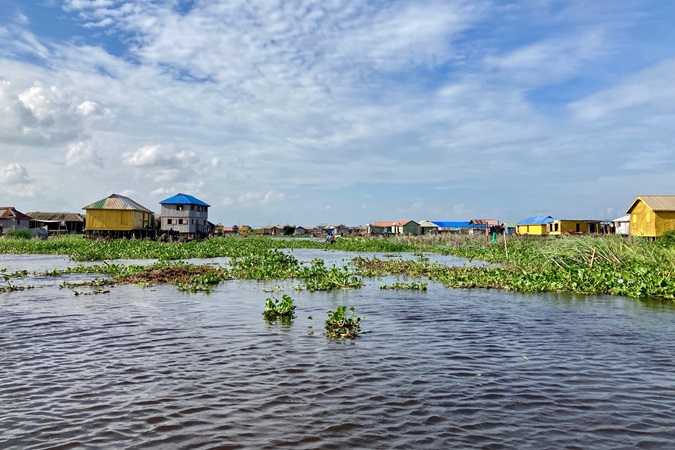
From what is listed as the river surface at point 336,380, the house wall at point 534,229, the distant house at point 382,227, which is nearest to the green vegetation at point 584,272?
the river surface at point 336,380

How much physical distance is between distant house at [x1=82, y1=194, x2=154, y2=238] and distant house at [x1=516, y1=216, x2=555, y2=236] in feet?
180

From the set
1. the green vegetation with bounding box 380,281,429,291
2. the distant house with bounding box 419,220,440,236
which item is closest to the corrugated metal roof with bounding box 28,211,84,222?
the distant house with bounding box 419,220,440,236

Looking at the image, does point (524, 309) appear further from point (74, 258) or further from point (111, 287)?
point (74, 258)

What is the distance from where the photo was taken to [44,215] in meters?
72.6

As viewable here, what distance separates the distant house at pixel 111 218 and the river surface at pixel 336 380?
1659 inches

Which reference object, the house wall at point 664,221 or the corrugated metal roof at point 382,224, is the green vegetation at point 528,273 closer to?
the house wall at point 664,221

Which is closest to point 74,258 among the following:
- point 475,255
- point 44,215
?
point 475,255

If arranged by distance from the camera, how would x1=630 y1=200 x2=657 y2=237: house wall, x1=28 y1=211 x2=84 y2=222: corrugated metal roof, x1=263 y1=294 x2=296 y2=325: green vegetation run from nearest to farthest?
1. x1=263 y1=294 x2=296 y2=325: green vegetation
2. x1=630 y1=200 x2=657 y2=237: house wall
3. x1=28 y1=211 x2=84 y2=222: corrugated metal roof

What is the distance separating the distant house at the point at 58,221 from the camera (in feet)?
234

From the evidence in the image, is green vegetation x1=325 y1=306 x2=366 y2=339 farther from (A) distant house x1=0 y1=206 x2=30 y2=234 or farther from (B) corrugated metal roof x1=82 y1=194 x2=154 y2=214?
(A) distant house x1=0 y1=206 x2=30 y2=234

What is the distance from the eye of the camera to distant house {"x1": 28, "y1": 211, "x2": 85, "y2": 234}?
71.4 m

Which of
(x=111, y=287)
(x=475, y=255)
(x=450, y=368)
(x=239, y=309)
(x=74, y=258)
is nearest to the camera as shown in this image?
(x=450, y=368)

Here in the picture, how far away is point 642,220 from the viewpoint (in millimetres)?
39750

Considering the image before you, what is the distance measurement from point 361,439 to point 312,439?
493 mm
